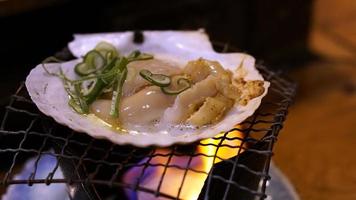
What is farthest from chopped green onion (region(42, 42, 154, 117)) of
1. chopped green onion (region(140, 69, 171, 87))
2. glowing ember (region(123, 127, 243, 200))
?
glowing ember (region(123, 127, 243, 200))

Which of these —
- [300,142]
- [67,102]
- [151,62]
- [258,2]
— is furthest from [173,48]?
[258,2]

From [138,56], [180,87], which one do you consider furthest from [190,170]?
[138,56]

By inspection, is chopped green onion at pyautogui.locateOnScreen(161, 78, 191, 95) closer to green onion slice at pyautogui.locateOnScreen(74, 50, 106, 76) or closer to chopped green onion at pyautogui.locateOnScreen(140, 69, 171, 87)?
chopped green onion at pyautogui.locateOnScreen(140, 69, 171, 87)

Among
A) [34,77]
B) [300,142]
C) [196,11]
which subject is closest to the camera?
[34,77]

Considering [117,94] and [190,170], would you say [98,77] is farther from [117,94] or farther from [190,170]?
[190,170]

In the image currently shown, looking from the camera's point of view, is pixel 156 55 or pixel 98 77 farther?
pixel 156 55

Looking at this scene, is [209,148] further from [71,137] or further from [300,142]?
[300,142]
